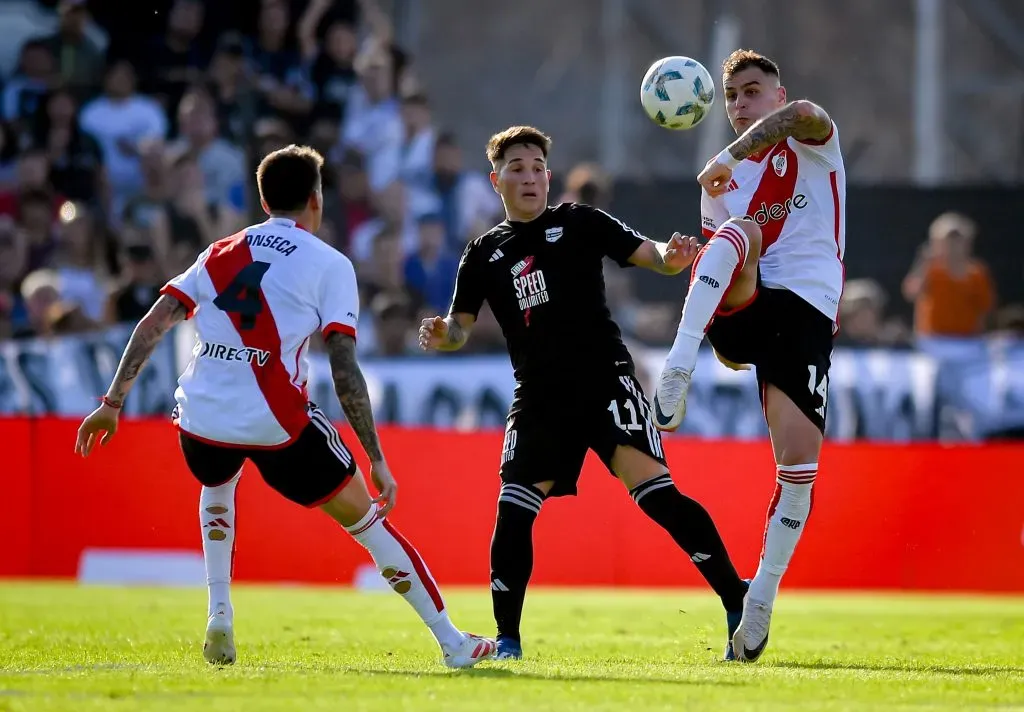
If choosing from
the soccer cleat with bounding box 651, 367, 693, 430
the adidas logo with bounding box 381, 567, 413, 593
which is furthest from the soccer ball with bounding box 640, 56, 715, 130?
the adidas logo with bounding box 381, 567, 413, 593

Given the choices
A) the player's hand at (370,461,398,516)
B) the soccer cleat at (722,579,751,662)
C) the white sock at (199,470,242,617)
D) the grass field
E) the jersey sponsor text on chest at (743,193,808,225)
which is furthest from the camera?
the jersey sponsor text on chest at (743,193,808,225)

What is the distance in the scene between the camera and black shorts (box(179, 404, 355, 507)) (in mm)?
6473

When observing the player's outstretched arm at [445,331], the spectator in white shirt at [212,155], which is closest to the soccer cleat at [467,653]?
the player's outstretched arm at [445,331]

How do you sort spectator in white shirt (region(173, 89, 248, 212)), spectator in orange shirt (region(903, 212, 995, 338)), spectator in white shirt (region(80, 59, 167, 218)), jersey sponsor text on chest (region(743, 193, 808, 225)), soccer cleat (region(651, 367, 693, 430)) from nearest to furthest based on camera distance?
soccer cleat (region(651, 367, 693, 430)) → jersey sponsor text on chest (region(743, 193, 808, 225)) → spectator in orange shirt (region(903, 212, 995, 338)) → spectator in white shirt (region(173, 89, 248, 212)) → spectator in white shirt (region(80, 59, 167, 218))

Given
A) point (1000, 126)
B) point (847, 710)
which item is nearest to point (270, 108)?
point (847, 710)

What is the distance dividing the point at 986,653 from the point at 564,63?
28377 millimetres

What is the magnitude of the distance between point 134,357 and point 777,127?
2876 mm

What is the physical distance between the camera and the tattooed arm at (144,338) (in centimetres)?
645

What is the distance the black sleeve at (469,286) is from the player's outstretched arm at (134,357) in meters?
1.46

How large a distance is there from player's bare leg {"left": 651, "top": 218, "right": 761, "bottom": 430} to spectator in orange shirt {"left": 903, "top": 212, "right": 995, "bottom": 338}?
9.03 meters

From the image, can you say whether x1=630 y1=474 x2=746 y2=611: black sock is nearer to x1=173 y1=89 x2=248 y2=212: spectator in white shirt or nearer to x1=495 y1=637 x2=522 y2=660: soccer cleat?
x1=495 y1=637 x2=522 y2=660: soccer cleat

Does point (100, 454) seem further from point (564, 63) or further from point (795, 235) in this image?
point (564, 63)

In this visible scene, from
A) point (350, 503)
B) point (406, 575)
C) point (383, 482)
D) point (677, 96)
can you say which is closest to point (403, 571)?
point (406, 575)

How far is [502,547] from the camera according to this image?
7.09 meters
